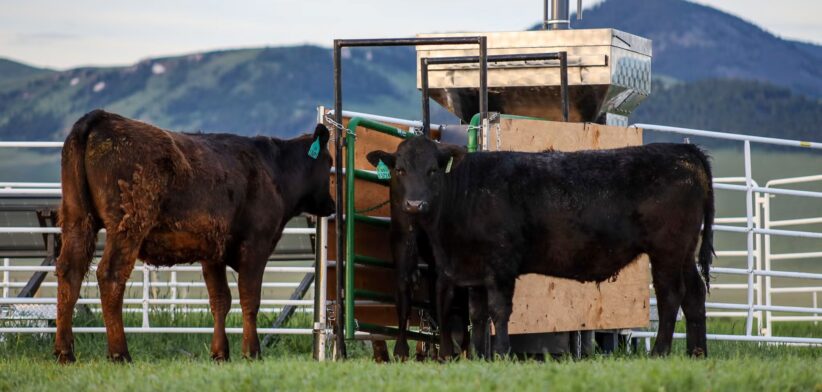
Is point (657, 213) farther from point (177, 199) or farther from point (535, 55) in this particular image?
point (177, 199)

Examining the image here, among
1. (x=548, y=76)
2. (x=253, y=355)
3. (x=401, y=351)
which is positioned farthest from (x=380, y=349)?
(x=548, y=76)

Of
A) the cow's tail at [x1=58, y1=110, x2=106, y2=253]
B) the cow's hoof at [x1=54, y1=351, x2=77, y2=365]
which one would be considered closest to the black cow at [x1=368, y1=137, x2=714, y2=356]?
the cow's tail at [x1=58, y1=110, x2=106, y2=253]

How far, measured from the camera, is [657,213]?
8.50 metres

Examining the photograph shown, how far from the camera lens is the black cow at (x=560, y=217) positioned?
8.49 metres

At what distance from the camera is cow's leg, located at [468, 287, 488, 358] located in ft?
28.2

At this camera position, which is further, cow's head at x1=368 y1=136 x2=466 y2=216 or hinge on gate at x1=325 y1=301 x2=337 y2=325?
hinge on gate at x1=325 y1=301 x2=337 y2=325

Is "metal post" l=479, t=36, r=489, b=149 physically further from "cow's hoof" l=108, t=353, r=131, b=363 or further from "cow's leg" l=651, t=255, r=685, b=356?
"cow's hoof" l=108, t=353, r=131, b=363

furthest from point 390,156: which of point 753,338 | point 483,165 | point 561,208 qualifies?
point 753,338

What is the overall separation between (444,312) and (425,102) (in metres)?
1.96

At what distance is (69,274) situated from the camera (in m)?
8.55

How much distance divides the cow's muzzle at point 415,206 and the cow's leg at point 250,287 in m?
1.56

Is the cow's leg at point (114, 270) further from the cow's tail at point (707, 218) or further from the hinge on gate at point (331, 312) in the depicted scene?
the cow's tail at point (707, 218)

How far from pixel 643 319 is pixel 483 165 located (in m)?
2.41

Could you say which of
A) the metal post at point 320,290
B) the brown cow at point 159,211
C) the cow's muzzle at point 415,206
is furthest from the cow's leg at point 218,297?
the cow's muzzle at point 415,206
